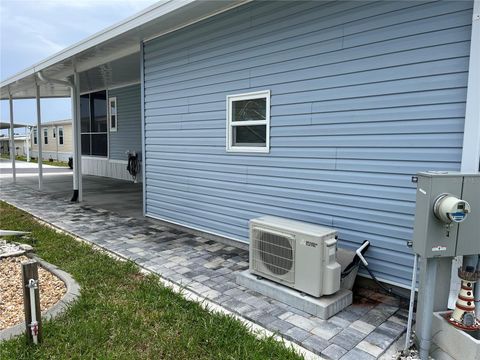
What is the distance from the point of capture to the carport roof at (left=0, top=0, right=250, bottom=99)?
4117 millimetres

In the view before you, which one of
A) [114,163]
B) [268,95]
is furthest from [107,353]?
[114,163]

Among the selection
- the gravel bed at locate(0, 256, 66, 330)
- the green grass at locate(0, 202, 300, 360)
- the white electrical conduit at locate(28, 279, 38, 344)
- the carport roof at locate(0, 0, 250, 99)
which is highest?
the carport roof at locate(0, 0, 250, 99)

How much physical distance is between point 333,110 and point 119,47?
4333 mm

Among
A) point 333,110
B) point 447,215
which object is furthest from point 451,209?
point 333,110

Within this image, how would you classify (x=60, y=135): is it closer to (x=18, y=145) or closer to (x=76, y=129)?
(x=18, y=145)

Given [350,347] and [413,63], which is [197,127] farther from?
[350,347]

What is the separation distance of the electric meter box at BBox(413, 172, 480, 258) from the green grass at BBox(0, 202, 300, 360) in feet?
3.46

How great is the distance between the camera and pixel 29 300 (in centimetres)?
216

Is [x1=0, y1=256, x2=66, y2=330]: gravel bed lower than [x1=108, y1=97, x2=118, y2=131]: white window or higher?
lower

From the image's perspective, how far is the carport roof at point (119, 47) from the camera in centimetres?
412

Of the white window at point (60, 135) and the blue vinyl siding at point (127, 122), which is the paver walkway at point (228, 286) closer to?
the blue vinyl siding at point (127, 122)

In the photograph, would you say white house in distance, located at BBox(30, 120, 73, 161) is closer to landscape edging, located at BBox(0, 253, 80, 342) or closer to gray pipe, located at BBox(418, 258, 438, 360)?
landscape edging, located at BBox(0, 253, 80, 342)

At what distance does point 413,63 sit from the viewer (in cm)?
265

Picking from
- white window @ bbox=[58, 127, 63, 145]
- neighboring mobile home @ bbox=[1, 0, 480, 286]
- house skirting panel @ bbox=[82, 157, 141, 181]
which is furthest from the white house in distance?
neighboring mobile home @ bbox=[1, 0, 480, 286]
